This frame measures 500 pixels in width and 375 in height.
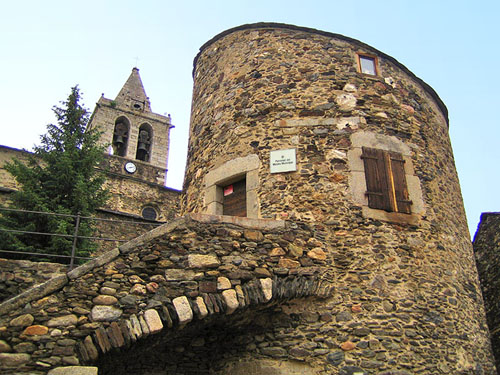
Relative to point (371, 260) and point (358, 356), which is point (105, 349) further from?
point (371, 260)

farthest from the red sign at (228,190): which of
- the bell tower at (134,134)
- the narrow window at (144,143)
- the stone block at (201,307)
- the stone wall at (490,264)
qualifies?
the narrow window at (144,143)

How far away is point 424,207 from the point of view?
8164 mm

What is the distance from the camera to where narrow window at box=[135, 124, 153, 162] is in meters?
31.4

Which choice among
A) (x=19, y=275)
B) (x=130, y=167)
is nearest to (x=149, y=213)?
(x=130, y=167)

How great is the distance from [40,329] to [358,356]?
12.8 feet

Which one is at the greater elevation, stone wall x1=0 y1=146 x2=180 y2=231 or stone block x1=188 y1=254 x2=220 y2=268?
stone wall x1=0 y1=146 x2=180 y2=231

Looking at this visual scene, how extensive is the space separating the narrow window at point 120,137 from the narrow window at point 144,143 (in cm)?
84

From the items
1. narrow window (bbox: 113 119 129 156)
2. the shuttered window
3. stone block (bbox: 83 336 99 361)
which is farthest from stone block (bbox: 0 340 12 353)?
narrow window (bbox: 113 119 129 156)

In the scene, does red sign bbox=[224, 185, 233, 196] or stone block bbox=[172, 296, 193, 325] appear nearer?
stone block bbox=[172, 296, 193, 325]

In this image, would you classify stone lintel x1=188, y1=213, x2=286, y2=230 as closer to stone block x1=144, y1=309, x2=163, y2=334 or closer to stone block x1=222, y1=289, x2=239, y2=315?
stone block x1=222, y1=289, x2=239, y2=315

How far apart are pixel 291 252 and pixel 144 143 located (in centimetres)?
2621

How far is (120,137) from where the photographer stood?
31.2 meters

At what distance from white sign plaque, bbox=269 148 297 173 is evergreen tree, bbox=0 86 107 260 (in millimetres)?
4420

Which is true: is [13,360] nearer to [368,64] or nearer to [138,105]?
[368,64]
